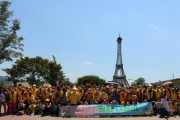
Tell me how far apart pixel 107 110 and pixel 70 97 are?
2762mm

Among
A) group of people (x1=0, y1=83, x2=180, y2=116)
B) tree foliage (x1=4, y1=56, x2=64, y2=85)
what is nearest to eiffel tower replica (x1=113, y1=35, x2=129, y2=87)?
tree foliage (x1=4, y1=56, x2=64, y2=85)

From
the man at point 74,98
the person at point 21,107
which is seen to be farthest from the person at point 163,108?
the person at point 21,107

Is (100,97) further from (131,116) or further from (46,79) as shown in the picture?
(46,79)

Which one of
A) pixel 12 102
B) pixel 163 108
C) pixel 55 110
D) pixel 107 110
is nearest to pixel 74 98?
pixel 55 110

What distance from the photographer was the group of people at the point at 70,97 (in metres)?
21.0

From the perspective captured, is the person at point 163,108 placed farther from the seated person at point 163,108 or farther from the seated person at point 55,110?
the seated person at point 55,110

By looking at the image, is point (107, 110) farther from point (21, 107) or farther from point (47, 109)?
point (21, 107)

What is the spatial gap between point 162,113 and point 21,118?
327 inches

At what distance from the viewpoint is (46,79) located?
5994 cm

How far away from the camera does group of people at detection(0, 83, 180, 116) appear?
21.0 metres

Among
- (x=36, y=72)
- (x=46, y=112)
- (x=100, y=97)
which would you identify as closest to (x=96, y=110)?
(x=100, y=97)

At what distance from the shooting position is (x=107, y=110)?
1988 centimetres

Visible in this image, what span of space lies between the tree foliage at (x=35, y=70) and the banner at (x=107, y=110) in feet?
121

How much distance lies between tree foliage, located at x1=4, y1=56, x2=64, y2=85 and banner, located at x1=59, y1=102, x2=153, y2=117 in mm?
36969
